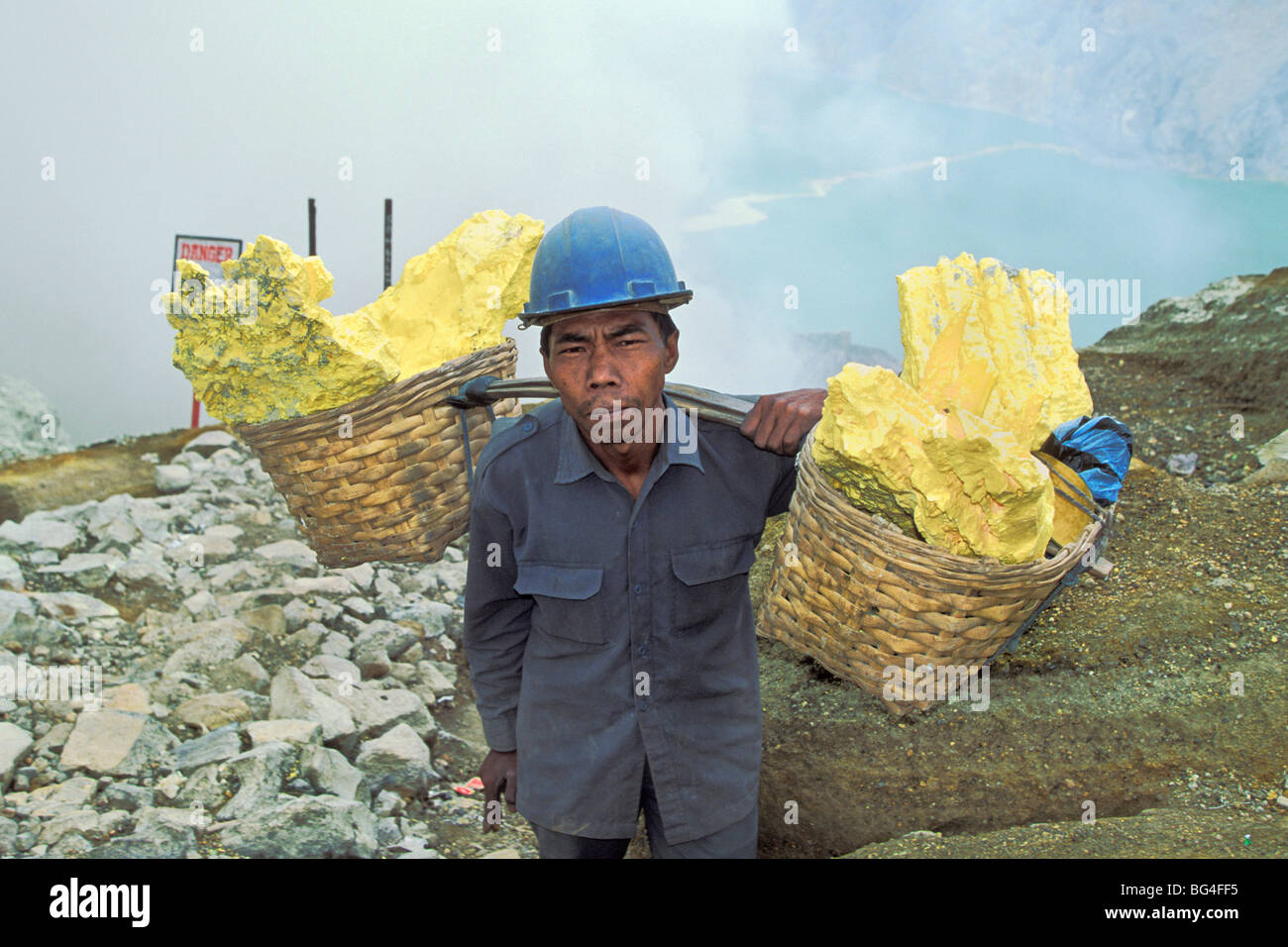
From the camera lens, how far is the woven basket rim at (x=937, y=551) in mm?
1962

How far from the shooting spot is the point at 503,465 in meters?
2.00

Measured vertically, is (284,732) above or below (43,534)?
below

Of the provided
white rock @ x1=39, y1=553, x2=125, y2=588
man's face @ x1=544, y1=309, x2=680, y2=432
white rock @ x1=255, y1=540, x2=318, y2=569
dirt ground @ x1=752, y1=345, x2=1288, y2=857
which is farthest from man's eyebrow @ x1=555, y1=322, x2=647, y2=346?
white rock @ x1=39, y1=553, x2=125, y2=588

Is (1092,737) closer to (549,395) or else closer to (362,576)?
(549,395)

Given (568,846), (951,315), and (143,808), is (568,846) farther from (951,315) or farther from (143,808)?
(143,808)

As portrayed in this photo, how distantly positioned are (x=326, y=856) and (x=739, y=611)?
185 cm

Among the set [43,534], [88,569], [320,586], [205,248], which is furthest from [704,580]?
[205,248]

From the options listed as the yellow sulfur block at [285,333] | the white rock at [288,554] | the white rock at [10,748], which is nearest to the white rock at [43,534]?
the white rock at [288,554]

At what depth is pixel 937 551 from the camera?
1953mm

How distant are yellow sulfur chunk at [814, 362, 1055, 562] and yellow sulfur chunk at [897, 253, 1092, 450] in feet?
0.56

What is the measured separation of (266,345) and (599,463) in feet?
2.76

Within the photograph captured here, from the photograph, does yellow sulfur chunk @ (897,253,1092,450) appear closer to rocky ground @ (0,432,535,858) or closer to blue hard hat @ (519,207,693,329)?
blue hard hat @ (519,207,693,329)

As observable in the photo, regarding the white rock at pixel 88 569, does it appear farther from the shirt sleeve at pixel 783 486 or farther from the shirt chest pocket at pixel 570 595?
the shirt sleeve at pixel 783 486

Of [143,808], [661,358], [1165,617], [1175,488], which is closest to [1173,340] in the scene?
[1175,488]
